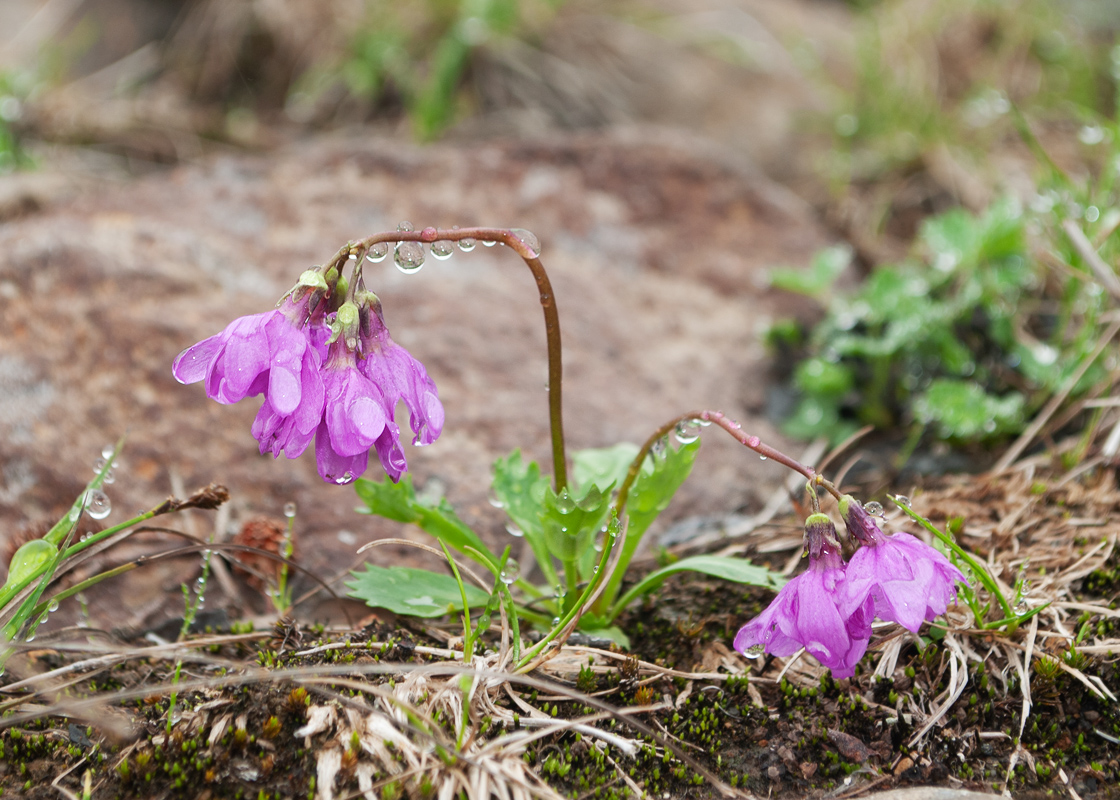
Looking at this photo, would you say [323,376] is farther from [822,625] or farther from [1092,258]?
[1092,258]

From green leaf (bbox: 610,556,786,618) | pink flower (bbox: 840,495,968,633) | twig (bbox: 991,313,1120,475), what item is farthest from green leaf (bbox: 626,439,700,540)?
twig (bbox: 991,313,1120,475)

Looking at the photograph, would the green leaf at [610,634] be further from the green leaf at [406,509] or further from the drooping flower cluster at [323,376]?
the drooping flower cluster at [323,376]

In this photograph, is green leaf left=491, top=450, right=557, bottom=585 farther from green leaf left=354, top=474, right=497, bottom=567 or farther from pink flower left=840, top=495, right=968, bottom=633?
pink flower left=840, top=495, right=968, bottom=633

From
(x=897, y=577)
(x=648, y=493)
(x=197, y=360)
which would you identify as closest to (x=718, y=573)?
(x=648, y=493)

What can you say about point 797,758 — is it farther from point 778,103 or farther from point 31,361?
point 778,103

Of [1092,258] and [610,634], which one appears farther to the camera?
[1092,258]
